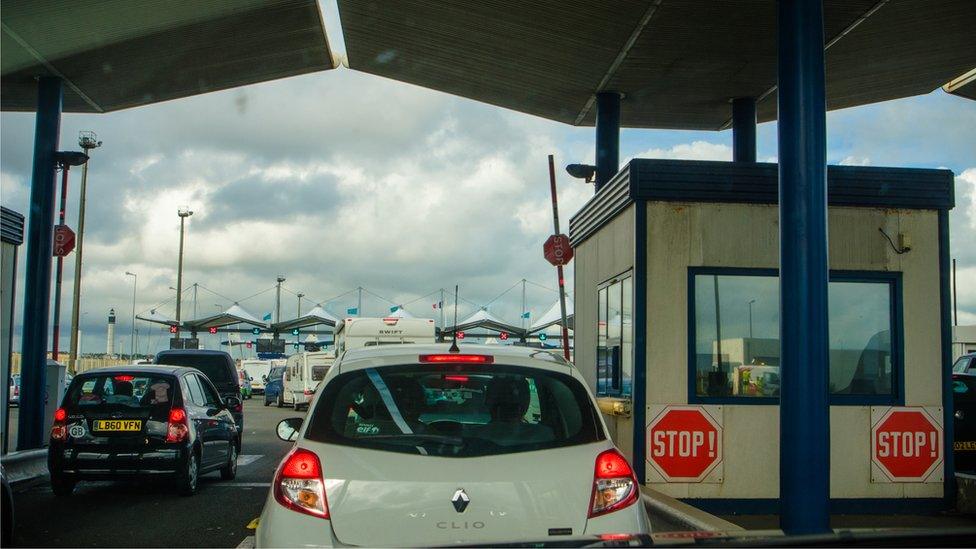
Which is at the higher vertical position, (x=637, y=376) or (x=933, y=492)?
(x=637, y=376)

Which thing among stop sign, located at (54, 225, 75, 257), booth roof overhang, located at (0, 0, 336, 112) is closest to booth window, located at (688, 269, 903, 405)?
booth roof overhang, located at (0, 0, 336, 112)

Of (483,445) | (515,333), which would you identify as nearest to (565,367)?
(483,445)

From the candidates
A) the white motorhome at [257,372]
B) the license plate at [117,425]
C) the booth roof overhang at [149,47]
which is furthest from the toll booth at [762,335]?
the white motorhome at [257,372]

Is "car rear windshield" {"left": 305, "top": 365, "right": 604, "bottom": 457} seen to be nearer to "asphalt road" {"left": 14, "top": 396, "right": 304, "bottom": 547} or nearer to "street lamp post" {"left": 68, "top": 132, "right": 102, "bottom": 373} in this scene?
"asphalt road" {"left": 14, "top": 396, "right": 304, "bottom": 547}

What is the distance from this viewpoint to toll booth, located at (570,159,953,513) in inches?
406

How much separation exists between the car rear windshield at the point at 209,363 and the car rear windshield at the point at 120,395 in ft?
25.4

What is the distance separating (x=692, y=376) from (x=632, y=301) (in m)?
1.02

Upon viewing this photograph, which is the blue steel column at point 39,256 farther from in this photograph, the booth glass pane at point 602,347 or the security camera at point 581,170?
the booth glass pane at point 602,347

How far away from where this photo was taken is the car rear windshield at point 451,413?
454 centimetres

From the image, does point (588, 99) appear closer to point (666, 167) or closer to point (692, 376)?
point (666, 167)

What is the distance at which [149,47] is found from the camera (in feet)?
48.4

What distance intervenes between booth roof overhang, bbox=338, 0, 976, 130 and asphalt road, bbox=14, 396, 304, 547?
6.76 meters

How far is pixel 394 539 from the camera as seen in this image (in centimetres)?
417

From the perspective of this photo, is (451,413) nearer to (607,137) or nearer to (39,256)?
(607,137)
